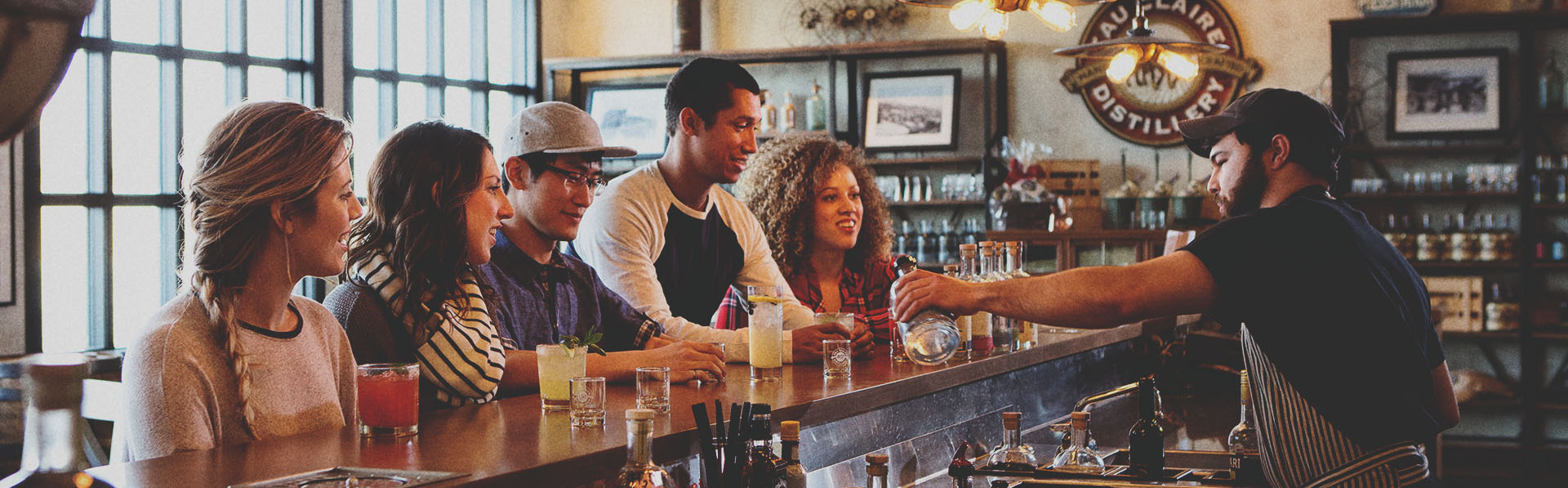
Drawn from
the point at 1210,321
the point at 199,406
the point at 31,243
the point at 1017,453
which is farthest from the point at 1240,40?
the point at 199,406

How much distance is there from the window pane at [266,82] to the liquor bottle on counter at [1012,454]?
5.36 metres

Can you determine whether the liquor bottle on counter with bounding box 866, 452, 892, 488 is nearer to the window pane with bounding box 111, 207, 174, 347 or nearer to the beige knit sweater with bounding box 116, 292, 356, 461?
the beige knit sweater with bounding box 116, 292, 356, 461

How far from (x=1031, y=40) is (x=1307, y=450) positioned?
586cm

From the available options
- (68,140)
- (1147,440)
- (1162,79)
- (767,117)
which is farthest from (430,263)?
(1162,79)

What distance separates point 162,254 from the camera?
641 centimetres

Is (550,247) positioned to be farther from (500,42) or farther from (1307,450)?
(500,42)

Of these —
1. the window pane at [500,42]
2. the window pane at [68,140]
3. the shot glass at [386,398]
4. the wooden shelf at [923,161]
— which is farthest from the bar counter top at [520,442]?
the window pane at [500,42]

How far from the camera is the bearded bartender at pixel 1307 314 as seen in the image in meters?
2.09

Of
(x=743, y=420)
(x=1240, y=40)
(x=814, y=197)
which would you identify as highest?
(x=1240, y=40)

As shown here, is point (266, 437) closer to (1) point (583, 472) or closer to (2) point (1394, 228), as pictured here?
(1) point (583, 472)

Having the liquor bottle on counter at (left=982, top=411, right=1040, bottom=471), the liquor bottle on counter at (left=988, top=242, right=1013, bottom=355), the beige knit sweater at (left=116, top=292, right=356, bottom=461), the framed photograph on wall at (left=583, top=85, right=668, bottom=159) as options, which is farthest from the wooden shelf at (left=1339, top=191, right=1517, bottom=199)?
the beige knit sweater at (left=116, top=292, right=356, bottom=461)

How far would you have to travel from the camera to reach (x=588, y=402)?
5.97 feet

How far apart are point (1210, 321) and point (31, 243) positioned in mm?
5037

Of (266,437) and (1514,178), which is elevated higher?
(1514,178)
